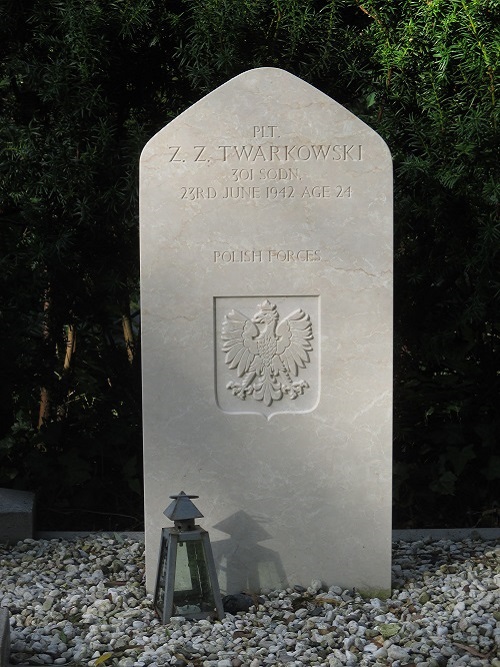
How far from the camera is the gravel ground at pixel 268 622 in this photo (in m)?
3.12

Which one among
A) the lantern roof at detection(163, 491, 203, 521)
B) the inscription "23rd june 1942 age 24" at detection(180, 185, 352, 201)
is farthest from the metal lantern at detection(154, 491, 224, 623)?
the inscription "23rd june 1942 age 24" at detection(180, 185, 352, 201)

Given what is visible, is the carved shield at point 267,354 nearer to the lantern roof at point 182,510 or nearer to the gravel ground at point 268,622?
the lantern roof at point 182,510

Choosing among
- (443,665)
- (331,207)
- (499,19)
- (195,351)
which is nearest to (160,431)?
(195,351)

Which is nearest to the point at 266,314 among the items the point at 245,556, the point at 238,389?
the point at 238,389

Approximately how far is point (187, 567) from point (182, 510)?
217 millimetres

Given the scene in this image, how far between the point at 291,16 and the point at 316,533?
7.54 feet

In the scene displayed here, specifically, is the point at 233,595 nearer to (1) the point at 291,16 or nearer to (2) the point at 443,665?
(2) the point at 443,665

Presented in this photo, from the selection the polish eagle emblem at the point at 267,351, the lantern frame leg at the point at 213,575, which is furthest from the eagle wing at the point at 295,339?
the lantern frame leg at the point at 213,575

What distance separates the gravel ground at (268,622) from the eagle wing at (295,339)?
0.84 meters

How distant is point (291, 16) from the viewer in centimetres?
441

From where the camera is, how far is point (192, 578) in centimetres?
346

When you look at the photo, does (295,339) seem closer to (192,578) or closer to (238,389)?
(238,389)

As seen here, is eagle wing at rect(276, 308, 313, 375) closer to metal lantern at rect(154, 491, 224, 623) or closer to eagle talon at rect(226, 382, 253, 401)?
eagle talon at rect(226, 382, 253, 401)

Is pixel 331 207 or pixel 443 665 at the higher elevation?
pixel 331 207
